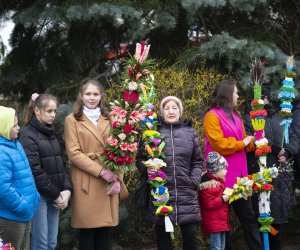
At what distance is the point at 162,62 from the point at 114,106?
238 cm

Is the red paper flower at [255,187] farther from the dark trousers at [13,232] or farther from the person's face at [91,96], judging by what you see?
the dark trousers at [13,232]

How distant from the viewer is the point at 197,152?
5.36m

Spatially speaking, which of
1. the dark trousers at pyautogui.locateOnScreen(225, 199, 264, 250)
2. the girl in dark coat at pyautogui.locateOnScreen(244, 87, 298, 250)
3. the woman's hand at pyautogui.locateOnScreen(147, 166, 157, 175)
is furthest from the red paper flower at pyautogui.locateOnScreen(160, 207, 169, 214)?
the girl in dark coat at pyautogui.locateOnScreen(244, 87, 298, 250)

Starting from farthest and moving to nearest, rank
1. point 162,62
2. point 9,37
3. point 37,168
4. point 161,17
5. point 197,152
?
point 9,37 < point 162,62 < point 161,17 < point 197,152 < point 37,168

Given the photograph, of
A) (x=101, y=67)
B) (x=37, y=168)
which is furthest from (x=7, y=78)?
(x=37, y=168)

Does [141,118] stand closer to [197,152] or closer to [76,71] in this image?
[197,152]

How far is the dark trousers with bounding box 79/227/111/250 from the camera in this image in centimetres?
527

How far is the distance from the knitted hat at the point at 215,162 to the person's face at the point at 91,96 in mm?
1277

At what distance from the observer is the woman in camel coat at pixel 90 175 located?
5141 mm

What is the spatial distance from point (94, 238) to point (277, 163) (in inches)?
85.9

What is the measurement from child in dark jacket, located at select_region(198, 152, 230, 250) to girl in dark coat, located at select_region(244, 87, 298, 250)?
607 millimetres

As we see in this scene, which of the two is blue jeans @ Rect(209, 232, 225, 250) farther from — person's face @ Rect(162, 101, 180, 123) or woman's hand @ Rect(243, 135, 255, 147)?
person's face @ Rect(162, 101, 180, 123)

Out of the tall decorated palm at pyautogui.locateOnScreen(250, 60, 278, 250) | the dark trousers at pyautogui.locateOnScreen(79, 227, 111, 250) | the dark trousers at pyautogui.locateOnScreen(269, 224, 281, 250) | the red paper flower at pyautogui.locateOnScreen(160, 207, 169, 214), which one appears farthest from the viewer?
the dark trousers at pyautogui.locateOnScreen(269, 224, 281, 250)

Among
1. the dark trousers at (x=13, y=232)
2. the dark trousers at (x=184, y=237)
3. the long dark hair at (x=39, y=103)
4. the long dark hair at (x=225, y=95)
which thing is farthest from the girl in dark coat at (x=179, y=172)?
the dark trousers at (x=13, y=232)
